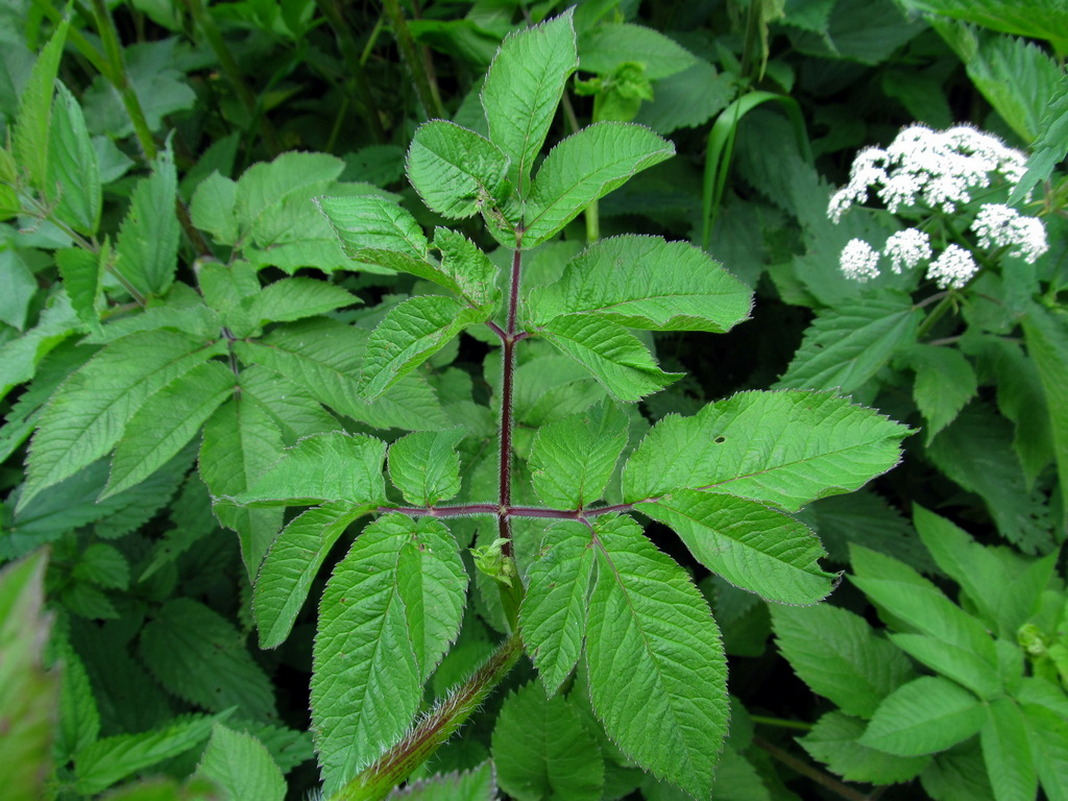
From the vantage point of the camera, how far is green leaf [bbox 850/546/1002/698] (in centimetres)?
135

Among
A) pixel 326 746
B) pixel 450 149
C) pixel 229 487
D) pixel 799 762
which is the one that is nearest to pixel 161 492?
pixel 229 487

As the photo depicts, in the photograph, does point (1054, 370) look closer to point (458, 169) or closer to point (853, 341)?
point (853, 341)

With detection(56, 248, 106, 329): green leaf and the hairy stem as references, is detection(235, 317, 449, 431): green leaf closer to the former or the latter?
detection(56, 248, 106, 329): green leaf

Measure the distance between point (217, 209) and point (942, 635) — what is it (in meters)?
1.70

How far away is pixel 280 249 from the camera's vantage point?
138cm

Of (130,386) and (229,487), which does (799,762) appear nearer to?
(229,487)

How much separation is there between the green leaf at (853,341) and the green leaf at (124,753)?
1.31 m

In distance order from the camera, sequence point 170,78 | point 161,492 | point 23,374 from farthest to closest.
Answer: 1. point 170,78
2. point 161,492
3. point 23,374

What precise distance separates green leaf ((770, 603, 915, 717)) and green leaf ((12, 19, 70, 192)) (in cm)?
163

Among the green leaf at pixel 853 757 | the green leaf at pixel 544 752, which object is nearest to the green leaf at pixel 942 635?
the green leaf at pixel 853 757

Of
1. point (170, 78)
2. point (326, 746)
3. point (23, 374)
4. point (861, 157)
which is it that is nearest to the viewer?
point (326, 746)

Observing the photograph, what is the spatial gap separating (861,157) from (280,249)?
4.21ft

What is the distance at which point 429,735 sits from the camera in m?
0.90

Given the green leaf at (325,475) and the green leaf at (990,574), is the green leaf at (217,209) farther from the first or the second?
the green leaf at (990,574)
